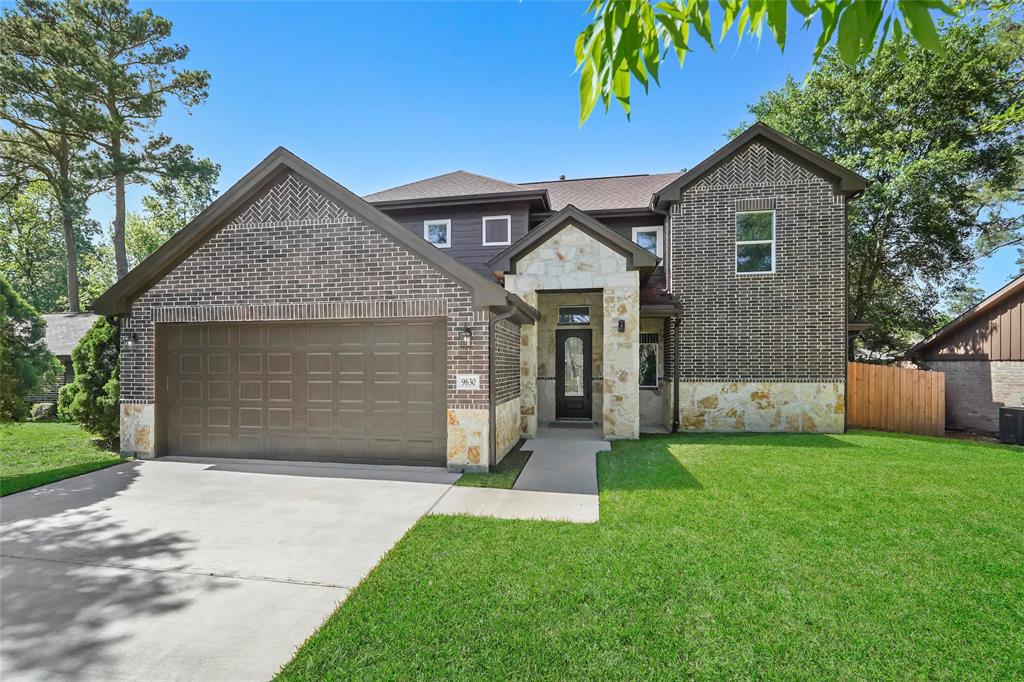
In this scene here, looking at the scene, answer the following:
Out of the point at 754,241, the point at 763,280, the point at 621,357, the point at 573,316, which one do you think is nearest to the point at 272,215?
the point at 621,357

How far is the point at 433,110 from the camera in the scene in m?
9.59

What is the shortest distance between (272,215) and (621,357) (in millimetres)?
7376

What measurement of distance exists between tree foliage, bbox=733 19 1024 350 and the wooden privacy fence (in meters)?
7.43

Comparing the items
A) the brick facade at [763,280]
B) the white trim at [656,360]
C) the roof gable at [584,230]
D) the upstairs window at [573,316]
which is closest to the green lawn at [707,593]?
the brick facade at [763,280]

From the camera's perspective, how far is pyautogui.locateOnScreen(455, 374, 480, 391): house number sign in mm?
7090

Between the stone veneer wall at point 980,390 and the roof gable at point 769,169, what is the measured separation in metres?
6.10

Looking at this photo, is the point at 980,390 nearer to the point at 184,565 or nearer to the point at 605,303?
the point at 605,303

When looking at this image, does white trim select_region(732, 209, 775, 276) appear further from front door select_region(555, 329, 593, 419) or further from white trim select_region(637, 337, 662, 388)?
front door select_region(555, 329, 593, 419)

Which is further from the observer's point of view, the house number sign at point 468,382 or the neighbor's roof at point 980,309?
the neighbor's roof at point 980,309

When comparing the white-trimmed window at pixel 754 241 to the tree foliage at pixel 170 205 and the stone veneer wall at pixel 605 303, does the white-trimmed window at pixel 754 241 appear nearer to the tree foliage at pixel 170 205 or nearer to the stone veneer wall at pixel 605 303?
the stone veneer wall at pixel 605 303

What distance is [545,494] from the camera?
6070mm

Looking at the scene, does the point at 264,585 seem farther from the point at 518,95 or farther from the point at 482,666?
the point at 518,95

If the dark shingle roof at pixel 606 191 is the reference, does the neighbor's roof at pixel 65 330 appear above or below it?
below

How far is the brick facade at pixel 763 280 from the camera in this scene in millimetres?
10773
